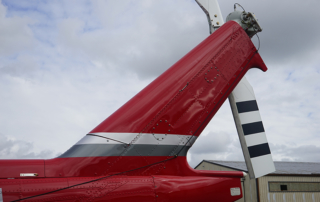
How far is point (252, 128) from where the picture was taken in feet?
14.9

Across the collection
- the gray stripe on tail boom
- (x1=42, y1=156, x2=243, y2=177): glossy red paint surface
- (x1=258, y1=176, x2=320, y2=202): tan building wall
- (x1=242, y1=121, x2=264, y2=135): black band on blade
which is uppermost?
(x1=242, y1=121, x2=264, y2=135): black band on blade

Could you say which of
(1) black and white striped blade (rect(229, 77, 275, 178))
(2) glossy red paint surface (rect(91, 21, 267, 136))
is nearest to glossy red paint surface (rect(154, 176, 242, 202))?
(2) glossy red paint surface (rect(91, 21, 267, 136))

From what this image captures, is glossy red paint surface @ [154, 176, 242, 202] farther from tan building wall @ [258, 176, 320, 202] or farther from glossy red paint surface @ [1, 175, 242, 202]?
tan building wall @ [258, 176, 320, 202]

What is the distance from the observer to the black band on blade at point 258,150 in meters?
4.46

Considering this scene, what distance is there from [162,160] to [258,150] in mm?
1802

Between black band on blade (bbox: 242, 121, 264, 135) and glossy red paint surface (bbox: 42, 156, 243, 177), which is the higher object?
black band on blade (bbox: 242, 121, 264, 135)

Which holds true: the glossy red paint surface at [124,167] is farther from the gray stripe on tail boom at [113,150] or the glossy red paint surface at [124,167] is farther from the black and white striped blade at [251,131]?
the black and white striped blade at [251,131]

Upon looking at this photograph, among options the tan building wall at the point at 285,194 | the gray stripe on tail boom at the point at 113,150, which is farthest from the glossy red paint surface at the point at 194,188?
the tan building wall at the point at 285,194

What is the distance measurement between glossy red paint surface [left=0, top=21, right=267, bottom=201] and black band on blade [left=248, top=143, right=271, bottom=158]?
80cm

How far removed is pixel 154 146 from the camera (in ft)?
11.4

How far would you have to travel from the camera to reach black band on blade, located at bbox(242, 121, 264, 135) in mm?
4547

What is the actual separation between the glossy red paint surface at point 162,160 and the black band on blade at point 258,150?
80cm

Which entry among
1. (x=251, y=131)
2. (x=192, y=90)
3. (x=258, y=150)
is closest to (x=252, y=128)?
(x=251, y=131)

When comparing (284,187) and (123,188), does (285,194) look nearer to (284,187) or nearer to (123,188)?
(284,187)
